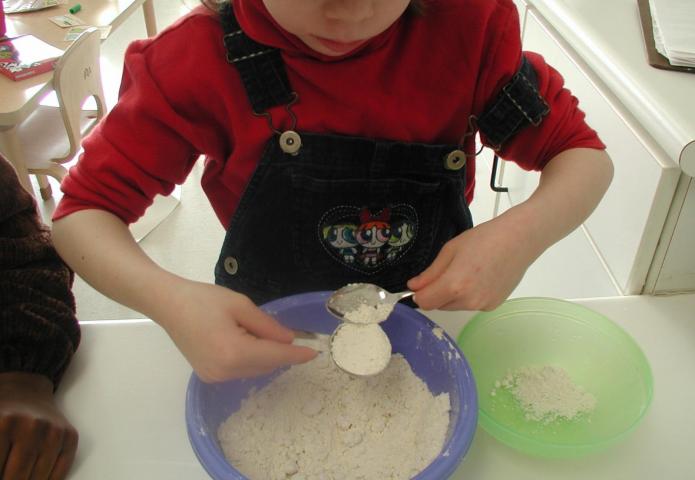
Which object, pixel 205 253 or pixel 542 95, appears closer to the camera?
pixel 542 95

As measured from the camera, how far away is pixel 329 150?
2.23ft

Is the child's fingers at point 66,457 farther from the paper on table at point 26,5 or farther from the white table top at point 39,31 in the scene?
the paper on table at point 26,5

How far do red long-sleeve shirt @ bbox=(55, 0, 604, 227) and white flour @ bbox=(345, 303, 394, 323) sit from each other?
0.20 m

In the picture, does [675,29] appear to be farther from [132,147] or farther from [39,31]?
[39,31]

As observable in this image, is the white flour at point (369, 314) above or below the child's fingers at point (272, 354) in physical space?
below

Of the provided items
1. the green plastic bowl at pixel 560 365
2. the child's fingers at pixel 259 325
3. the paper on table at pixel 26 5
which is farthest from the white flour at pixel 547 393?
the paper on table at pixel 26 5

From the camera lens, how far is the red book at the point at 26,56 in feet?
5.16

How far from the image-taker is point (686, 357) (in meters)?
0.66

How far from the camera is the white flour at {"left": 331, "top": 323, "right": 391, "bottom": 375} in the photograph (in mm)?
596

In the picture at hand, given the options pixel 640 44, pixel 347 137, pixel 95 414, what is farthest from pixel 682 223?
pixel 95 414

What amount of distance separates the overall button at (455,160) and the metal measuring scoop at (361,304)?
0.19 metres

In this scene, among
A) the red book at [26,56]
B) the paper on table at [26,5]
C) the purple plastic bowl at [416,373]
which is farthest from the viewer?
the paper on table at [26,5]

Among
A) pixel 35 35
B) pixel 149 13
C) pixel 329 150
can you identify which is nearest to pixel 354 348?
pixel 329 150

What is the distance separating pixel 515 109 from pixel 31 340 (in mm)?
543
